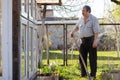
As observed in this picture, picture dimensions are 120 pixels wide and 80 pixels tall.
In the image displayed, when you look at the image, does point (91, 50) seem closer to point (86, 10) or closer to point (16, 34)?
point (86, 10)

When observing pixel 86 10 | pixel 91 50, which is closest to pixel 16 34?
pixel 86 10

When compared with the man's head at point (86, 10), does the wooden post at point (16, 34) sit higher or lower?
lower

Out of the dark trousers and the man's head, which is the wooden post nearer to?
the man's head

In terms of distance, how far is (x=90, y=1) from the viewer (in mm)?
12391

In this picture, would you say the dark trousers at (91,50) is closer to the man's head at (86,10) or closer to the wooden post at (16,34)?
the man's head at (86,10)

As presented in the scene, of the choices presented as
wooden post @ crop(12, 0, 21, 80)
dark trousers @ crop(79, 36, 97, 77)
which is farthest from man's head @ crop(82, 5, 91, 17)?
wooden post @ crop(12, 0, 21, 80)

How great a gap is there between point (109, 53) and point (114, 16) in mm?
1179

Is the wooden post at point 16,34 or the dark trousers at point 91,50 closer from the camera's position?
the wooden post at point 16,34

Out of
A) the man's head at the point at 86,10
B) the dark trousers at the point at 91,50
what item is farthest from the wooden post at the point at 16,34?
the dark trousers at the point at 91,50

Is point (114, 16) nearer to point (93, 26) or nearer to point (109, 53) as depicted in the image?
point (109, 53)

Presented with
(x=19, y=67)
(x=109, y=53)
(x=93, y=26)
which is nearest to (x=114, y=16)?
(x=109, y=53)

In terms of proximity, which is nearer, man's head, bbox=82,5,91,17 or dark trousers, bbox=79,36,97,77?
man's head, bbox=82,5,91,17

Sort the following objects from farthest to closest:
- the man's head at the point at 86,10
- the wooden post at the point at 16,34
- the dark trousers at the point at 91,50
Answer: the dark trousers at the point at 91,50
the man's head at the point at 86,10
the wooden post at the point at 16,34

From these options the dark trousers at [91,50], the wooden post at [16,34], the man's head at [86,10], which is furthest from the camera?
the dark trousers at [91,50]
